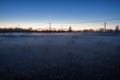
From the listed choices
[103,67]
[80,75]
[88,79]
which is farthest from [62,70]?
[103,67]

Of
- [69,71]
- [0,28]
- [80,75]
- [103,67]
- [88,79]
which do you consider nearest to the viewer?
[88,79]

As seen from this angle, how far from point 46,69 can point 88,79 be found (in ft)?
8.84

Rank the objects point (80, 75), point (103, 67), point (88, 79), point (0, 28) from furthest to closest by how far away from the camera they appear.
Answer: point (0, 28)
point (103, 67)
point (80, 75)
point (88, 79)

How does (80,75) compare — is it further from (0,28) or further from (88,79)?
(0,28)

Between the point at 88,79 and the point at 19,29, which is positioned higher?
the point at 19,29

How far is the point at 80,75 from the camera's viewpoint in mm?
9016

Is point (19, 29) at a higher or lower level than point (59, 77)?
higher

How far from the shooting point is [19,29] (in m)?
46.9

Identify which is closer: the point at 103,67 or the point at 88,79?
the point at 88,79

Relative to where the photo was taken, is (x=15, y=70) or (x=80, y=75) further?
(x=15, y=70)

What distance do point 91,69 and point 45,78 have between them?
3.03m

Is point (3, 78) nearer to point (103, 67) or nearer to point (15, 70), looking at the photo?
point (15, 70)

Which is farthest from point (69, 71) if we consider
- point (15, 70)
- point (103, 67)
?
point (15, 70)

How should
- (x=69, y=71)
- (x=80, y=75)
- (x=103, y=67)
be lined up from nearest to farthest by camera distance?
(x=80, y=75), (x=69, y=71), (x=103, y=67)
